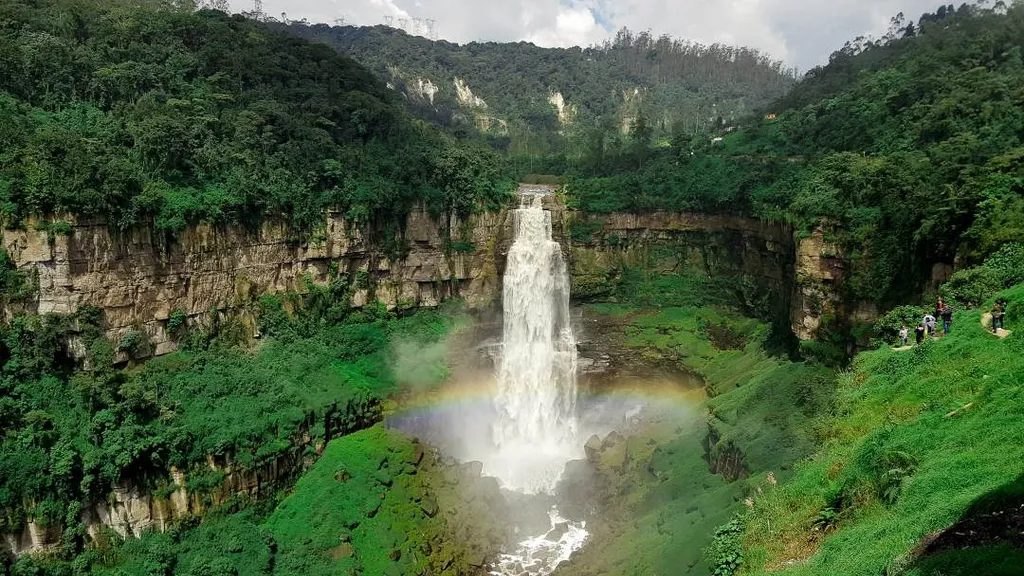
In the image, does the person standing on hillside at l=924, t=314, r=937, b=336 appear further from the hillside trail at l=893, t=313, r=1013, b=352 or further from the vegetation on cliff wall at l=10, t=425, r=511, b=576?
the vegetation on cliff wall at l=10, t=425, r=511, b=576

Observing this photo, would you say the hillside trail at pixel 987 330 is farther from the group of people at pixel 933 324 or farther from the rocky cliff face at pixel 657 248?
the rocky cliff face at pixel 657 248

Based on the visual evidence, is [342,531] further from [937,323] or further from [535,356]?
[937,323]

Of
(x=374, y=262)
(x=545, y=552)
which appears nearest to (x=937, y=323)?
(x=545, y=552)

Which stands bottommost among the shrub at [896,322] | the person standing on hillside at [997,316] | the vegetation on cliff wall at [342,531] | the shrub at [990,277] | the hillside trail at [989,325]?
the vegetation on cliff wall at [342,531]

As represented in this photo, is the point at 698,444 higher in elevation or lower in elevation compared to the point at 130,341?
lower

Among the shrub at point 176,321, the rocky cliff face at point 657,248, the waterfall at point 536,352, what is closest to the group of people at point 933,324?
the rocky cliff face at point 657,248

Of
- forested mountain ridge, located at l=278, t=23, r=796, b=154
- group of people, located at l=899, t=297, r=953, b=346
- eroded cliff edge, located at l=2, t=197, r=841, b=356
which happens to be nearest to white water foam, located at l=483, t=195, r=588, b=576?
eroded cliff edge, located at l=2, t=197, r=841, b=356

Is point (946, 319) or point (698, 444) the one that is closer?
point (946, 319)

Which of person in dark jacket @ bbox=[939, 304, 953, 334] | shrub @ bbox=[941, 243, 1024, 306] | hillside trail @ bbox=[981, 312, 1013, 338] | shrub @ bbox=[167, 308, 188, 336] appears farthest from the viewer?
shrub @ bbox=[167, 308, 188, 336]
